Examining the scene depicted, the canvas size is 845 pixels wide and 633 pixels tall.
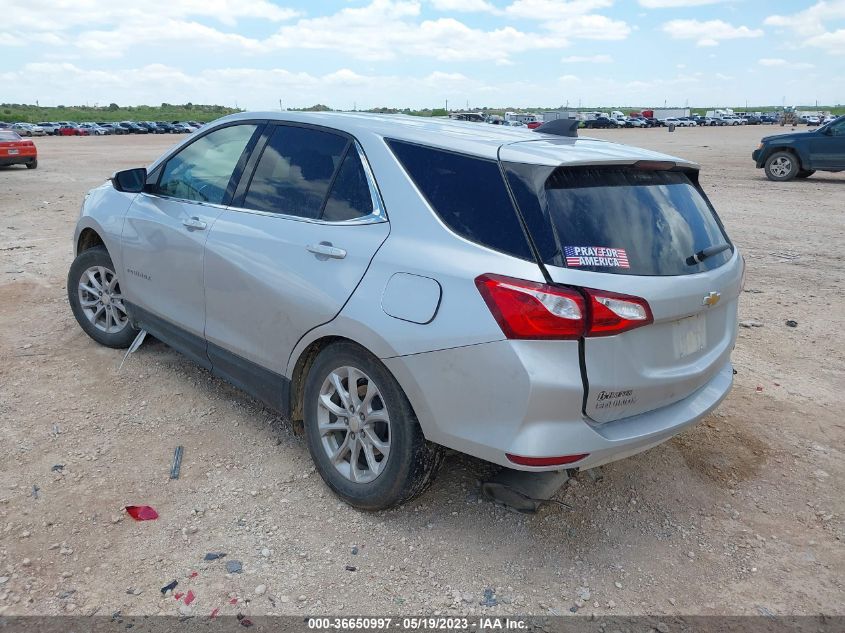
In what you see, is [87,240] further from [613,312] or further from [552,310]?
[613,312]

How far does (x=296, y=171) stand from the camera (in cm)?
368

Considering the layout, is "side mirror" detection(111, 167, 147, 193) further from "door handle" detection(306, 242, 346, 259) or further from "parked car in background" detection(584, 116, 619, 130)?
"parked car in background" detection(584, 116, 619, 130)

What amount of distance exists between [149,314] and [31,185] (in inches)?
597

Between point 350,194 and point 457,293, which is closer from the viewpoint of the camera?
point 457,293

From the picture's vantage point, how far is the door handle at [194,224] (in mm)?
4035

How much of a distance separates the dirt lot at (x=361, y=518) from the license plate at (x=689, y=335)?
2.88ft

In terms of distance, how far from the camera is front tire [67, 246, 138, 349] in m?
5.10

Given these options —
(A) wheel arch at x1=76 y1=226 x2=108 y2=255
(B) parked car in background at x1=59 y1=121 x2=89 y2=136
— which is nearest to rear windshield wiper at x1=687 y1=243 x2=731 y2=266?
(A) wheel arch at x1=76 y1=226 x2=108 y2=255

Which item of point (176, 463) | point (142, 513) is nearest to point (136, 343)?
point (176, 463)

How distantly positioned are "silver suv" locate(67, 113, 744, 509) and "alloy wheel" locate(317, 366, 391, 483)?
0.03 ft

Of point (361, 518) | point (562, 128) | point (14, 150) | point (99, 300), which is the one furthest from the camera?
point (14, 150)

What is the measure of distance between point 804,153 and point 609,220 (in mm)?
16773

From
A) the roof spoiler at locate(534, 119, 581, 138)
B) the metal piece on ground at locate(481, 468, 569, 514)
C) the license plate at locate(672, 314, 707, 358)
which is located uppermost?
the roof spoiler at locate(534, 119, 581, 138)

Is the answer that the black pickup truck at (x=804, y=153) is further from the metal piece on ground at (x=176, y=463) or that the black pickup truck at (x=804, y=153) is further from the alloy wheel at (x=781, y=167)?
the metal piece on ground at (x=176, y=463)
